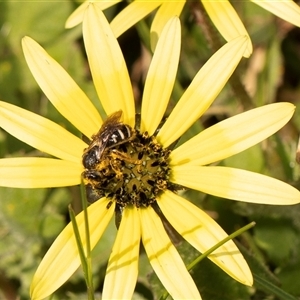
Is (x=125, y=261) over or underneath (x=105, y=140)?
underneath

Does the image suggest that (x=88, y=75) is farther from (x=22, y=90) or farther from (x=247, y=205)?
(x=247, y=205)

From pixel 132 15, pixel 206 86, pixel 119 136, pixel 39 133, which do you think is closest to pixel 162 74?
pixel 206 86

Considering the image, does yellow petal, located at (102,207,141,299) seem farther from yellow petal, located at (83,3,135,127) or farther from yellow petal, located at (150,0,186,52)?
yellow petal, located at (150,0,186,52)

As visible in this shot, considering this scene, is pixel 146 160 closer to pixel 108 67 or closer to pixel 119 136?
pixel 119 136

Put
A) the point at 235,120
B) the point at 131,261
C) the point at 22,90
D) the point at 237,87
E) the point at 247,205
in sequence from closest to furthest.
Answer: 1. the point at 131,261
2. the point at 235,120
3. the point at 247,205
4. the point at 237,87
5. the point at 22,90

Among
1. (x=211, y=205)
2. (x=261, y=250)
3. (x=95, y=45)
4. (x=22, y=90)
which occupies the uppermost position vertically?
(x=22, y=90)

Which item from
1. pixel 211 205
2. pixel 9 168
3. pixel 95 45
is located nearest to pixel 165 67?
pixel 95 45

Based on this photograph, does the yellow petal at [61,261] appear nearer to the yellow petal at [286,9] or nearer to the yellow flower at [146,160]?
the yellow flower at [146,160]
